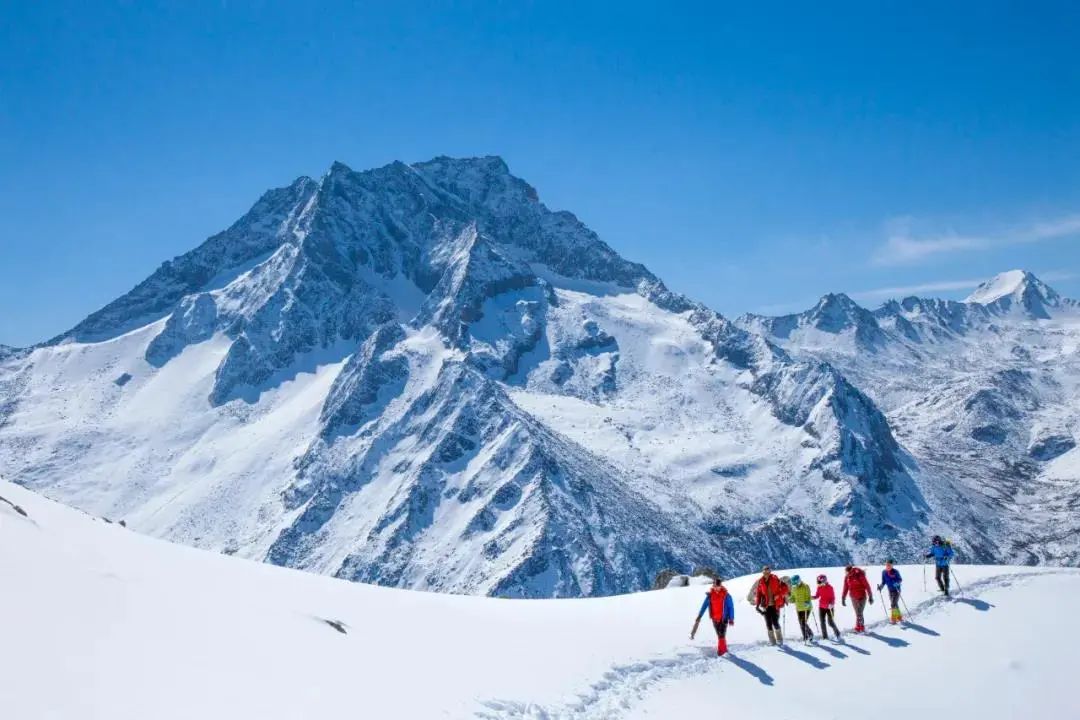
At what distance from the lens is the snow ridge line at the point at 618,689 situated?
19.4 meters

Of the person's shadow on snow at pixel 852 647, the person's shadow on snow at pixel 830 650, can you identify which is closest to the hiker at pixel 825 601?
the person's shadow on snow at pixel 852 647

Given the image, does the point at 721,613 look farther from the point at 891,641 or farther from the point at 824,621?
the point at 891,641

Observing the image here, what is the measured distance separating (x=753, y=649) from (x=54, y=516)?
918 inches

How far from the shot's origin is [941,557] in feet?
124

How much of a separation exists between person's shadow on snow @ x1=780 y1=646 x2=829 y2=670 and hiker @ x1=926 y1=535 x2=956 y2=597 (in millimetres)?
12165

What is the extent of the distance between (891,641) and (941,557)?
964 cm

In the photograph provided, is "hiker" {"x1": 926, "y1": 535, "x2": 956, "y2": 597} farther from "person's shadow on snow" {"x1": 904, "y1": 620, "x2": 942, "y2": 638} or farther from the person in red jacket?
the person in red jacket

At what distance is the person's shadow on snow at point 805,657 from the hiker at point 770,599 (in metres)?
0.59

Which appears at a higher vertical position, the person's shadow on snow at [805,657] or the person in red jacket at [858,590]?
the person in red jacket at [858,590]

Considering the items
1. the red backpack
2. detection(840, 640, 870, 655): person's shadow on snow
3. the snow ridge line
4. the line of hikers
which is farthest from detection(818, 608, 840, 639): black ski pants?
the red backpack

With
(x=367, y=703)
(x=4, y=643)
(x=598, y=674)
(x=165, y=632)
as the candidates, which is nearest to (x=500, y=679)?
(x=598, y=674)

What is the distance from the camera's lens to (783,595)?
29.0 m

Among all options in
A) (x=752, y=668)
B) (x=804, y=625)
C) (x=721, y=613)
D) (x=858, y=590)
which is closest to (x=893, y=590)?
(x=858, y=590)

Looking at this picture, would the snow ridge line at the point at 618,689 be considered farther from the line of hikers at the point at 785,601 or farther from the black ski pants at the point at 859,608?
the line of hikers at the point at 785,601
